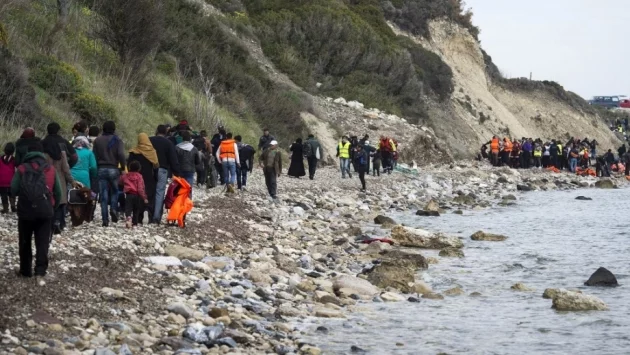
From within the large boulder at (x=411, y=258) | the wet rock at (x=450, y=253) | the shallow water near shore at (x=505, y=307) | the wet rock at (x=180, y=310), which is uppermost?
the wet rock at (x=180, y=310)

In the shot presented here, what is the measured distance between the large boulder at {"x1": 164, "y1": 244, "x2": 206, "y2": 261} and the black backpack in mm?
3577

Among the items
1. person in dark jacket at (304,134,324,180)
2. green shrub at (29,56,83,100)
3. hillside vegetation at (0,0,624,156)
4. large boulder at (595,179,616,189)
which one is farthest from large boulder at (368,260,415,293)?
large boulder at (595,179,616,189)

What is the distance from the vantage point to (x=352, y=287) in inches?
532

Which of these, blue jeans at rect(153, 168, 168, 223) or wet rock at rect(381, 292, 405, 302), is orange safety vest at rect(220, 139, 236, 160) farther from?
wet rock at rect(381, 292, 405, 302)

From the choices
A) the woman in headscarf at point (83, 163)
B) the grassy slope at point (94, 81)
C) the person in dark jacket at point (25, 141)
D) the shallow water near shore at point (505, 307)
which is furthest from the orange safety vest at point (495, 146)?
the person in dark jacket at point (25, 141)

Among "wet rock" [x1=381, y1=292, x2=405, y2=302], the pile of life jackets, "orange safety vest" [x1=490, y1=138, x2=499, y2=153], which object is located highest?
"orange safety vest" [x1=490, y1=138, x2=499, y2=153]

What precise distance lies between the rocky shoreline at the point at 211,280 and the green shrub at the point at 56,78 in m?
6.12

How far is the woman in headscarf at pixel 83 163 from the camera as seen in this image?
547 inches

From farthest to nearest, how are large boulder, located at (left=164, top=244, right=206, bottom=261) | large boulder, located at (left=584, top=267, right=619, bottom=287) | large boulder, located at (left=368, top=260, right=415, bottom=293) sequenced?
1. large boulder, located at (left=584, top=267, right=619, bottom=287)
2. large boulder, located at (left=368, top=260, right=415, bottom=293)
3. large boulder, located at (left=164, top=244, right=206, bottom=261)

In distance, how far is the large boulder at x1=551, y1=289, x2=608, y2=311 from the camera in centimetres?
1327

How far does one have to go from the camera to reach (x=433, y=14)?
66.3 metres

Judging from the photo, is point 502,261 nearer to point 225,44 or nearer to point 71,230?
point 71,230

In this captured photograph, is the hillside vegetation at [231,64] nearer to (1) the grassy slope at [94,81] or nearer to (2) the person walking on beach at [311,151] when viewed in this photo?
(1) the grassy slope at [94,81]

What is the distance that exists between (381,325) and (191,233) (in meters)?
4.41
